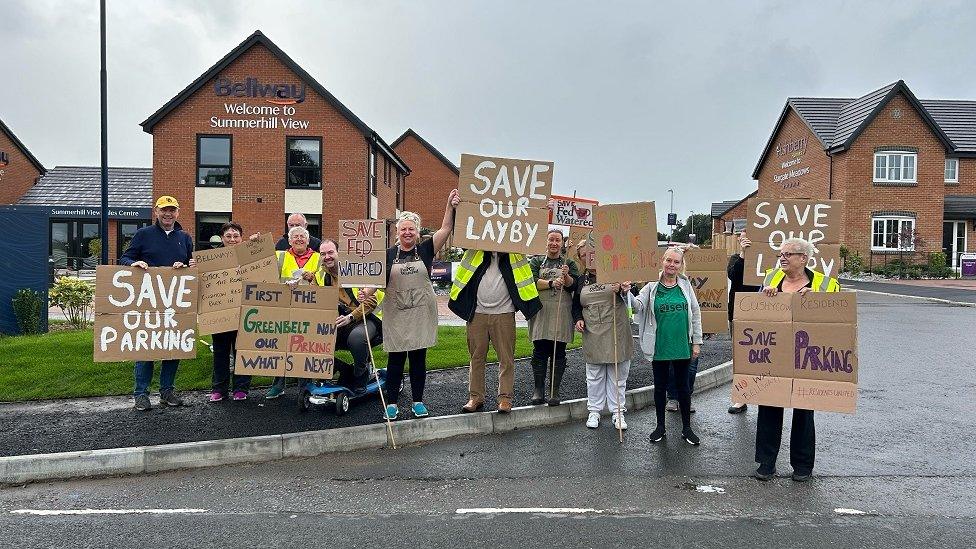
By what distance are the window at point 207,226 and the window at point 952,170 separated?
3515 centimetres

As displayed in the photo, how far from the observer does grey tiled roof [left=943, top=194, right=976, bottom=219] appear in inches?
1341

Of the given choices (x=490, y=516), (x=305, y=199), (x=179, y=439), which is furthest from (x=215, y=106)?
(x=490, y=516)

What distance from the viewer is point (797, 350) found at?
18.5ft

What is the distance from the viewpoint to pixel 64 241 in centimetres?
3556

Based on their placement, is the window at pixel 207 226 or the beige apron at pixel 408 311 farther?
the window at pixel 207 226

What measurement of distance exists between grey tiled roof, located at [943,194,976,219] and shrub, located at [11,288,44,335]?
37.3 m

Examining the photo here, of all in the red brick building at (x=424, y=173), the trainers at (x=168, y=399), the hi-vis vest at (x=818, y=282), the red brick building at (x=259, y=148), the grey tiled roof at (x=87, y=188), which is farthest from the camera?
the red brick building at (x=424, y=173)

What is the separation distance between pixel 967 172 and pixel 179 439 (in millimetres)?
41031

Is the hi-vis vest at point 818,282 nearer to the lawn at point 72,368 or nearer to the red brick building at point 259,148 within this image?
the lawn at point 72,368

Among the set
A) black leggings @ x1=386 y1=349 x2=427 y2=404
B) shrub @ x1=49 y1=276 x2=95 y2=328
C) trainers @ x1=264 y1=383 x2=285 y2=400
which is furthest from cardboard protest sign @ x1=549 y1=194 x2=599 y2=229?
shrub @ x1=49 y1=276 x2=95 y2=328

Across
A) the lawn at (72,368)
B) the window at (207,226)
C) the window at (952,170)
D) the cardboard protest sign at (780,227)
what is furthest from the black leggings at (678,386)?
the window at (952,170)

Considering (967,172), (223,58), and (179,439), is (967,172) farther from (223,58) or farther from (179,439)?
(179,439)

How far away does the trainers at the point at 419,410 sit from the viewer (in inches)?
273

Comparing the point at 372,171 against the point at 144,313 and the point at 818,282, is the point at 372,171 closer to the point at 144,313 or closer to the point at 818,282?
the point at 144,313
